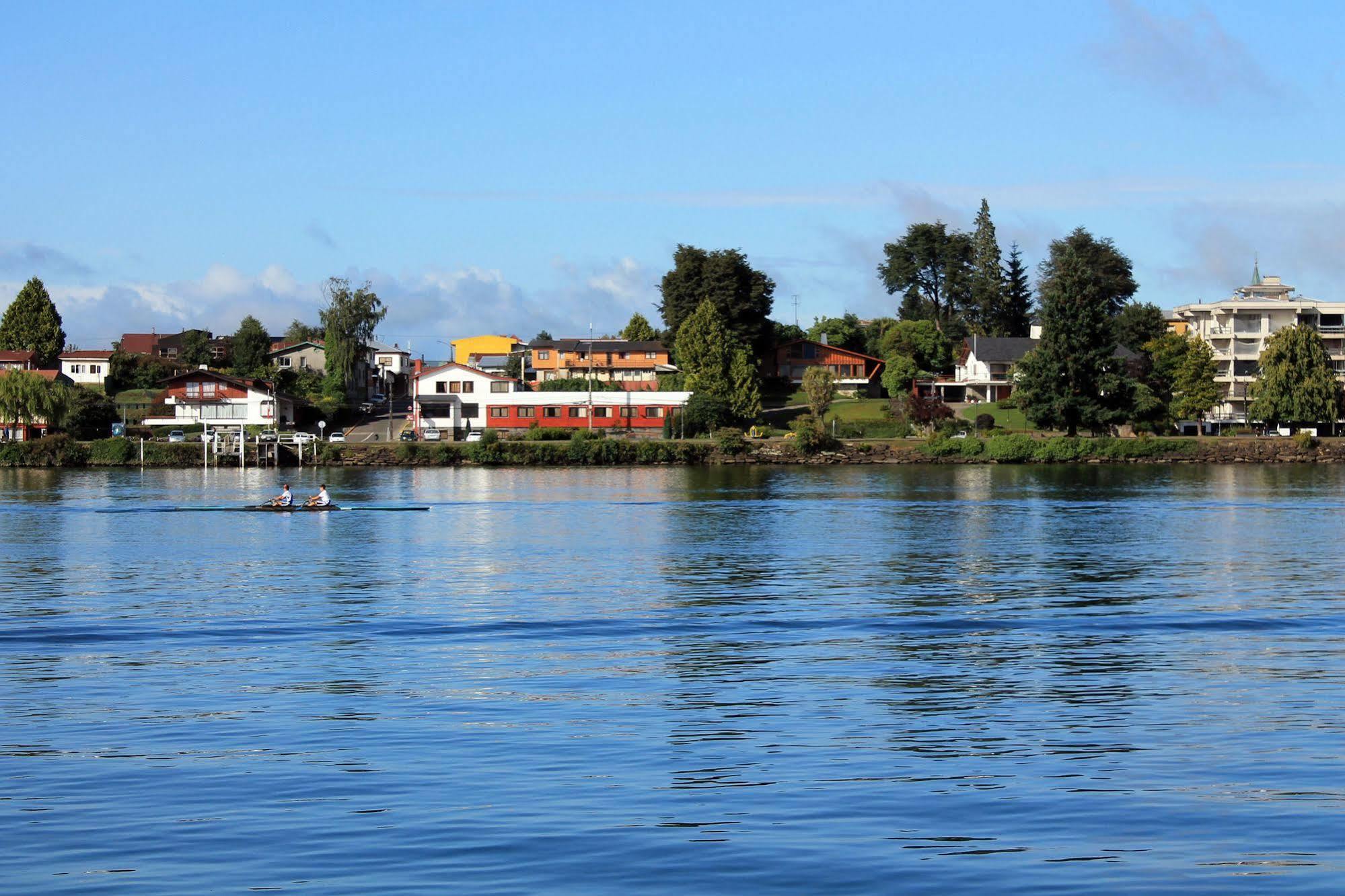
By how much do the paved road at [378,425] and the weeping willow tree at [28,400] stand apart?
845 inches

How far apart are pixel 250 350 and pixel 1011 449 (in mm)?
74042

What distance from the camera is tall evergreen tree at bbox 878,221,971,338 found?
15188 cm

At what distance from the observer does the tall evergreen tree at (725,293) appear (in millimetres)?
128250

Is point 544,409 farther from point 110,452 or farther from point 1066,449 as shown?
point 1066,449

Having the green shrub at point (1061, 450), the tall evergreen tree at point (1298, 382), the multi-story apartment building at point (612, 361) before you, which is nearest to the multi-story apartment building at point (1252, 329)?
the tall evergreen tree at point (1298, 382)

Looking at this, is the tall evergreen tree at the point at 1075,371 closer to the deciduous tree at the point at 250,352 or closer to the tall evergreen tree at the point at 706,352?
the tall evergreen tree at the point at 706,352

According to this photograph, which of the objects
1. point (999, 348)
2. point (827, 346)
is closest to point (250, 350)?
point (827, 346)

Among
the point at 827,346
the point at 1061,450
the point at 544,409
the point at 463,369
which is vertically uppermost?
the point at 827,346

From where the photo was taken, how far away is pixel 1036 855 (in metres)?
13.2

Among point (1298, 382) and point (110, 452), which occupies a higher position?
point (1298, 382)

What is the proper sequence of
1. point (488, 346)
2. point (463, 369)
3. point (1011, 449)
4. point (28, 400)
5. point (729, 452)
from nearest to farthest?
1. point (1011, 449)
2. point (28, 400)
3. point (729, 452)
4. point (463, 369)
5. point (488, 346)

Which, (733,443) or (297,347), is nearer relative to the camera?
(733,443)

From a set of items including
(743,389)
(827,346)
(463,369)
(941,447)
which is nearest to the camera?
(941,447)

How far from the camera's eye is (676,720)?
62.5ft
